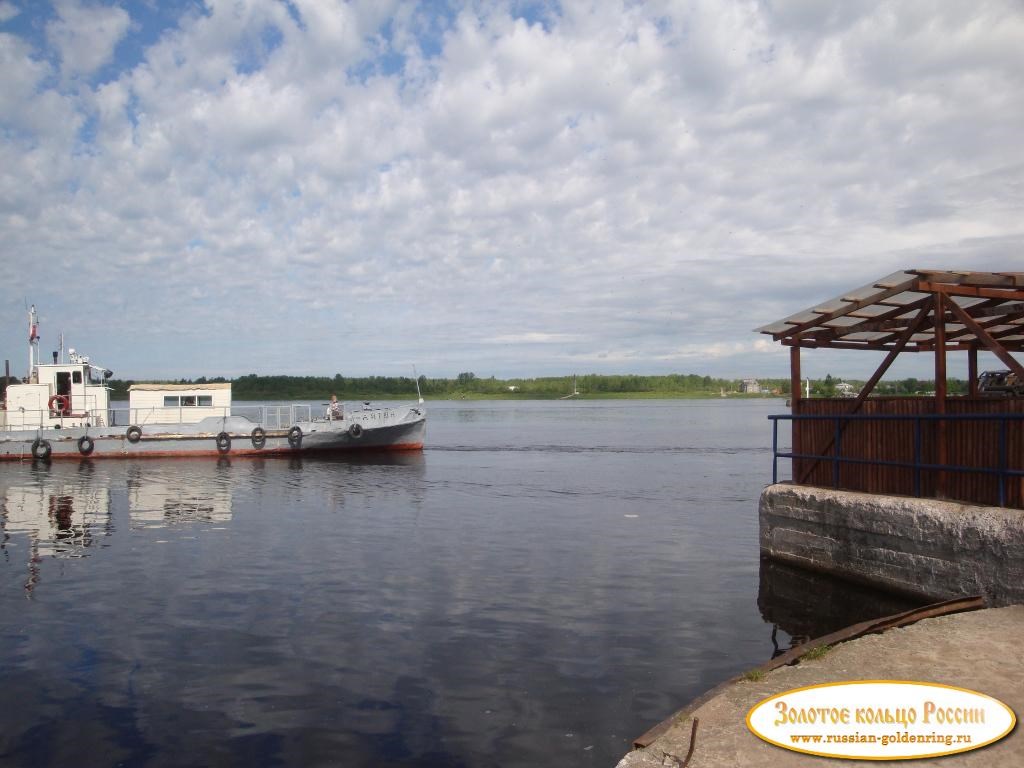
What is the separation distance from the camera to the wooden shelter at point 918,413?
9.81 m

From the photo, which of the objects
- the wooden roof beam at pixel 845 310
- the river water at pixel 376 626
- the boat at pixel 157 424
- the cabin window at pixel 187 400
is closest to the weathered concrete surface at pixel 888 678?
the river water at pixel 376 626

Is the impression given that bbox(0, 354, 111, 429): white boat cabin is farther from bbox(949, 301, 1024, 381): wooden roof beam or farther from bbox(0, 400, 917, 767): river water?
bbox(949, 301, 1024, 381): wooden roof beam

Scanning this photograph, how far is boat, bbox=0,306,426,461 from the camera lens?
36906 mm

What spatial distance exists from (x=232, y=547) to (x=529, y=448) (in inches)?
1215

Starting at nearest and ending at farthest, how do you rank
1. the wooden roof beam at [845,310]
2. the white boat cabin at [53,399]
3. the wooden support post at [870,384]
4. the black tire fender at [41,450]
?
the wooden roof beam at [845,310] → the wooden support post at [870,384] → the black tire fender at [41,450] → the white boat cabin at [53,399]

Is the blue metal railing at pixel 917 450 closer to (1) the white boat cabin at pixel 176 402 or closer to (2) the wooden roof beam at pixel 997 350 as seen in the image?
(2) the wooden roof beam at pixel 997 350

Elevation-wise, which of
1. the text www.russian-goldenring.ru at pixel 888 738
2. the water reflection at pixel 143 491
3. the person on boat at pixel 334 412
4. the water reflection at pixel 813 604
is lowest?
the water reflection at pixel 143 491

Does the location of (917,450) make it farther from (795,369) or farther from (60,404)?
(60,404)

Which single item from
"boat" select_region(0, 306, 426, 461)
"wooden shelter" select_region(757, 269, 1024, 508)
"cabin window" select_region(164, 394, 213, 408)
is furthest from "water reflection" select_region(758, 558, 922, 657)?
"cabin window" select_region(164, 394, 213, 408)

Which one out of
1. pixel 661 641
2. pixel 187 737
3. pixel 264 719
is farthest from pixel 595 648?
pixel 187 737

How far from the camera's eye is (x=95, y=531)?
18.2 m

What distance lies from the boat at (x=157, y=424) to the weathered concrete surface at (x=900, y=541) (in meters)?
28.9

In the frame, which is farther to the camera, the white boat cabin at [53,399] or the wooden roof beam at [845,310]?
the white boat cabin at [53,399]

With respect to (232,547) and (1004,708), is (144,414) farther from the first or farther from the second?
(1004,708)
